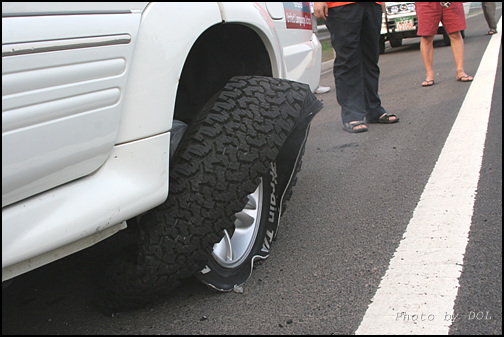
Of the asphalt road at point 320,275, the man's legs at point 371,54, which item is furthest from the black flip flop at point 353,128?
the asphalt road at point 320,275

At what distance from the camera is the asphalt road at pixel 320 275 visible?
201cm

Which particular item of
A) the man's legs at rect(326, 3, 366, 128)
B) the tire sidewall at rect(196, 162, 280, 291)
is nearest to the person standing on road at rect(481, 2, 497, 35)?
the man's legs at rect(326, 3, 366, 128)

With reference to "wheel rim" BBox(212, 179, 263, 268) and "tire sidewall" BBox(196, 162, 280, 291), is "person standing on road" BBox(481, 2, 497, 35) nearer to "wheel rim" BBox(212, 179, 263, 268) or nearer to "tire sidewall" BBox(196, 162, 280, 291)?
"tire sidewall" BBox(196, 162, 280, 291)

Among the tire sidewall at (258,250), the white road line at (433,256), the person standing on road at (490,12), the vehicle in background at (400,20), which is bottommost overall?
the person standing on road at (490,12)

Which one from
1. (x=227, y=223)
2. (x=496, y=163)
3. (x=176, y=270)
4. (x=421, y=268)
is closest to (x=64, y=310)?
(x=176, y=270)

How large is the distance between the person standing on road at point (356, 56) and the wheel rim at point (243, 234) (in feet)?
8.78

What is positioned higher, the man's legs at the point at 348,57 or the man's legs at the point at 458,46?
the man's legs at the point at 348,57

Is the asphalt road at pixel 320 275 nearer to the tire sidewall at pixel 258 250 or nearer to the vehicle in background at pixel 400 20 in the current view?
the tire sidewall at pixel 258 250

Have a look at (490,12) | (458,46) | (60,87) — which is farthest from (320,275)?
(490,12)

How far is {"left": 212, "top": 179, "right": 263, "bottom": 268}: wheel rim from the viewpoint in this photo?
2309mm

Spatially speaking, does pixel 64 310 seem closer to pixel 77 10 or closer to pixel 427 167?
pixel 77 10

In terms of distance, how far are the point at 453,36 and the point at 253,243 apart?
17.4ft

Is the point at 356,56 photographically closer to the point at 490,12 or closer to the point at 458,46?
the point at 458,46

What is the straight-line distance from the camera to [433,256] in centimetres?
239
